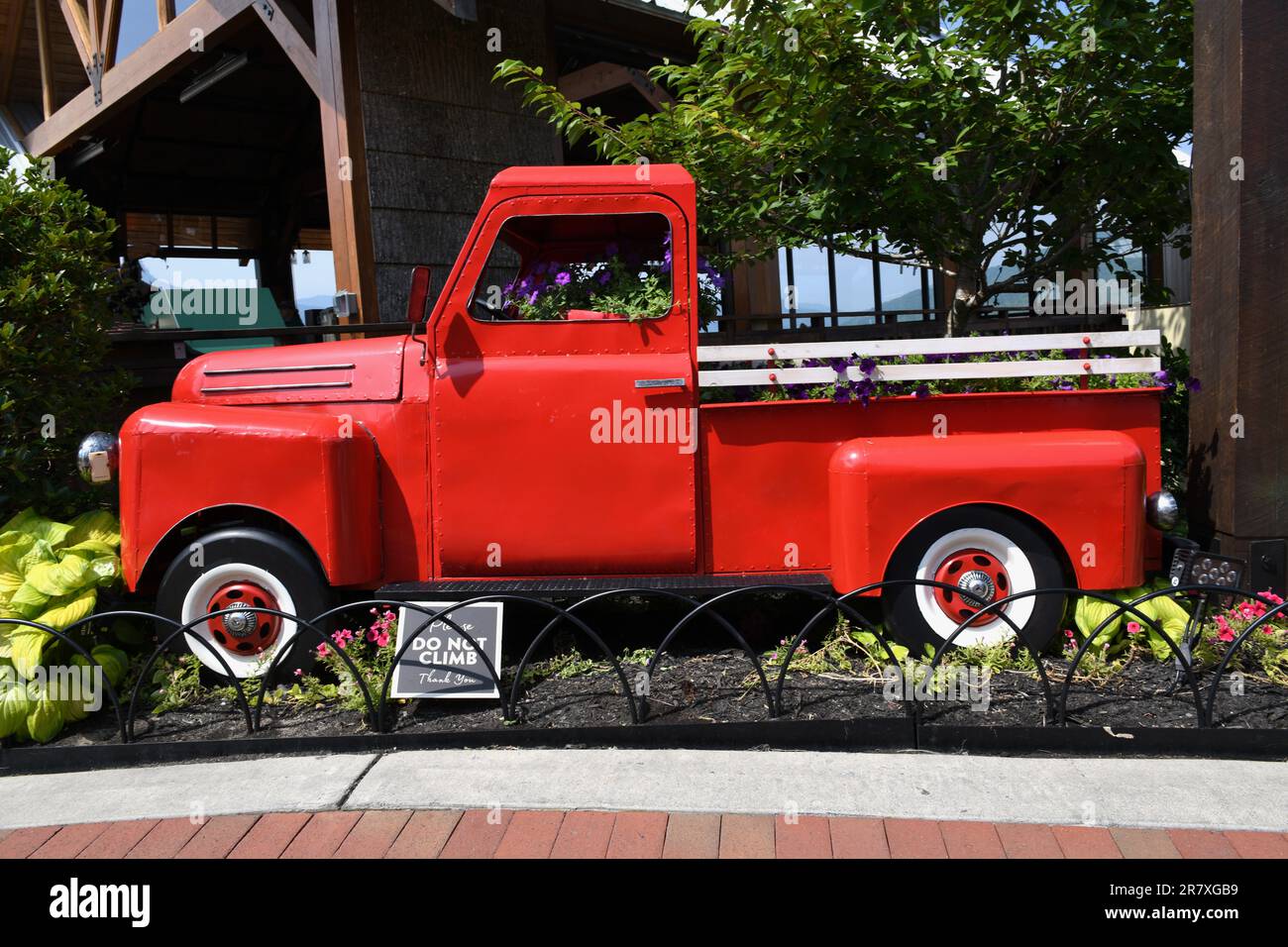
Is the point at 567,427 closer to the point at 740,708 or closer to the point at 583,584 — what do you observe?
the point at 583,584

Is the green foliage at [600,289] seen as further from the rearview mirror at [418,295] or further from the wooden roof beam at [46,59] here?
the wooden roof beam at [46,59]

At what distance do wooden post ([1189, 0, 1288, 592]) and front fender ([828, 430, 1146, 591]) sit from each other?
672 millimetres

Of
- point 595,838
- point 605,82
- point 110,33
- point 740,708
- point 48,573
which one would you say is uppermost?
point 110,33

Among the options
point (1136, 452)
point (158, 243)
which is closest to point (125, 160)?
point (158, 243)

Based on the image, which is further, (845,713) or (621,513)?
(621,513)

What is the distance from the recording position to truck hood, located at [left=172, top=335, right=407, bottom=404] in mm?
4133

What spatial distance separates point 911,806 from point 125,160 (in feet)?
43.1

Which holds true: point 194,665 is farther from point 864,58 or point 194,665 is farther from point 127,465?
point 864,58

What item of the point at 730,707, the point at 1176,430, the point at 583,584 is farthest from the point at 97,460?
the point at 1176,430

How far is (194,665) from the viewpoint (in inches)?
159

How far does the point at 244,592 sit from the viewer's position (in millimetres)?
4008

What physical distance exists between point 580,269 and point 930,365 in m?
1.72

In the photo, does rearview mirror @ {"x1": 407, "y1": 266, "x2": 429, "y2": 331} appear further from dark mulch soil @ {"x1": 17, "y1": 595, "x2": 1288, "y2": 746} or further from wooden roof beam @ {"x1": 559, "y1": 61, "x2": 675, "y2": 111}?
wooden roof beam @ {"x1": 559, "y1": 61, "x2": 675, "y2": 111}

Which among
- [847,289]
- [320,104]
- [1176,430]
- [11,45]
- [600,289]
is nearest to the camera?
[600,289]
